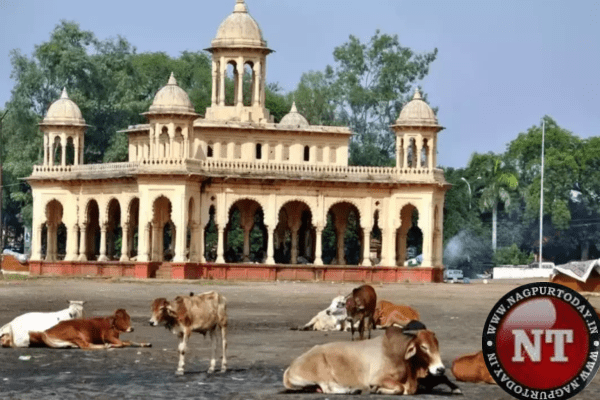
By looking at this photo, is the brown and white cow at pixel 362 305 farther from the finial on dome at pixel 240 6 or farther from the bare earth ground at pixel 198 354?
the finial on dome at pixel 240 6

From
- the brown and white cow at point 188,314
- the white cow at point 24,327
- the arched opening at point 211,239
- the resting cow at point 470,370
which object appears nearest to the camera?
the resting cow at point 470,370

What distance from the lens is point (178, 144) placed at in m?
63.7

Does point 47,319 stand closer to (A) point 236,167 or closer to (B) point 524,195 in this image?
(A) point 236,167

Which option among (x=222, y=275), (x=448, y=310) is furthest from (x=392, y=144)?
(x=448, y=310)

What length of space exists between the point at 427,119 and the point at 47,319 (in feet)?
153

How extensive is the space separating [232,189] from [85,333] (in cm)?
4336

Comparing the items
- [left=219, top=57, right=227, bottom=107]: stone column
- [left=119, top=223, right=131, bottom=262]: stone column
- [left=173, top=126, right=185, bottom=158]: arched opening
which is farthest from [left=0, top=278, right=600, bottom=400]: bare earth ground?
[left=219, top=57, right=227, bottom=107]: stone column

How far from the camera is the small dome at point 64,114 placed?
7050 cm

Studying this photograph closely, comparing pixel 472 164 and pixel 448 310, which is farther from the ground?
pixel 472 164

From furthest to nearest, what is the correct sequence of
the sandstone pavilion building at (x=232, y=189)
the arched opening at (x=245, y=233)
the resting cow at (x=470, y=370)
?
the arched opening at (x=245, y=233), the sandstone pavilion building at (x=232, y=189), the resting cow at (x=470, y=370)

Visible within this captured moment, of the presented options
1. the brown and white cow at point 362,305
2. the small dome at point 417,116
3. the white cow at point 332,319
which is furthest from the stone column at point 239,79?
the brown and white cow at point 362,305

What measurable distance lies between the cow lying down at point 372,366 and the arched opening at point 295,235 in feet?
166

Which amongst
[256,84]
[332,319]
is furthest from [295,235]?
[332,319]

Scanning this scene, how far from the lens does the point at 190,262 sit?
2443 inches
